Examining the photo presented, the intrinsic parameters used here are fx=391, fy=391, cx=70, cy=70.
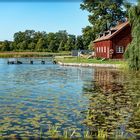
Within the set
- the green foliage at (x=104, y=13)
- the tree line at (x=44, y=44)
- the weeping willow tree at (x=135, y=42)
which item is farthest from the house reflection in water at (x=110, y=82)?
the tree line at (x=44, y=44)

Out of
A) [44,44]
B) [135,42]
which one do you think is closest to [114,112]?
[135,42]

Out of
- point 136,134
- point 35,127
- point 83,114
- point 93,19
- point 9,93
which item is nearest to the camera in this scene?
point 136,134

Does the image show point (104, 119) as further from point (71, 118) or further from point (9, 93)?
point (9, 93)

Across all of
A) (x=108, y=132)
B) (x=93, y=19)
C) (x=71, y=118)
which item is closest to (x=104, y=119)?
(x=71, y=118)

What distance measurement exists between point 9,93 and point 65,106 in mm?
6443

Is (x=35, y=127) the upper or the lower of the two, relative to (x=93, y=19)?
lower

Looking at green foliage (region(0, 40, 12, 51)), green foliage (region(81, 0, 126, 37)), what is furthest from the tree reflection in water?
green foliage (region(0, 40, 12, 51))

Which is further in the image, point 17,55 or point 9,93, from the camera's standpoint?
point 17,55

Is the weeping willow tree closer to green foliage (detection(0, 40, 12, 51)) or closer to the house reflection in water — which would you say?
the house reflection in water

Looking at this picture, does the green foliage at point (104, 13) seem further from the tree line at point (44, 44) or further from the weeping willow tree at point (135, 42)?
the tree line at point (44, 44)

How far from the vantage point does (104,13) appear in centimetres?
7700

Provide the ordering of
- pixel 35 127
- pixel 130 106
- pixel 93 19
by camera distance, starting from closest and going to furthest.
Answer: pixel 35 127 → pixel 130 106 → pixel 93 19

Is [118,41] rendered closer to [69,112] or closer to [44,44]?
[69,112]

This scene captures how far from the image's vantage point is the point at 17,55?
11381 centimetres
